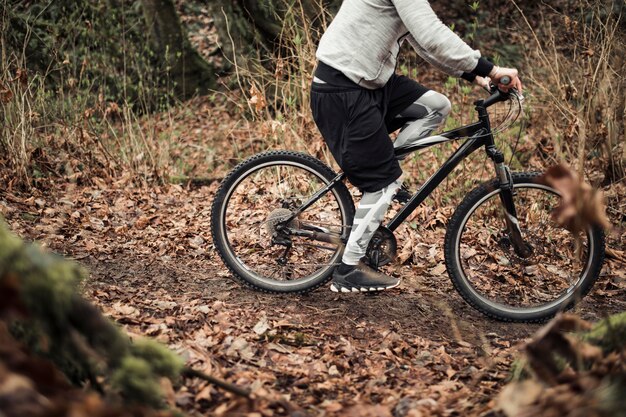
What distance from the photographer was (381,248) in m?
3.89

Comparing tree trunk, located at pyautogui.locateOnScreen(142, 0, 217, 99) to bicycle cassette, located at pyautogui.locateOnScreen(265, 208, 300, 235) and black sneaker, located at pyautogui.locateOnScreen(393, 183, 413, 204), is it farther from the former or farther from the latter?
black sneaker, located at pyautogui.locateOnScreen(393, 183, 413, 204)

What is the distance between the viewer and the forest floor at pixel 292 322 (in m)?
2.64

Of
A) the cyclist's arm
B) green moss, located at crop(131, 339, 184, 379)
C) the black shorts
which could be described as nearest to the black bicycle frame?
Answer: the black shorts

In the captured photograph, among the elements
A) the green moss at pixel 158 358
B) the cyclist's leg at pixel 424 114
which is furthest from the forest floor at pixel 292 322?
the cyclist's leg at pixel 424 114

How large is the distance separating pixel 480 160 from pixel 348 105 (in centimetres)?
297

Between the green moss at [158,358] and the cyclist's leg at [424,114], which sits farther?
the cyclist's leg at [424,114]

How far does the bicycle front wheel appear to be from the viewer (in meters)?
3.68

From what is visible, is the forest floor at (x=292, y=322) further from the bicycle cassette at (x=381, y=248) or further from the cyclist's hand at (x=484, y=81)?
the cyclist's hand at (x=484, y=81)

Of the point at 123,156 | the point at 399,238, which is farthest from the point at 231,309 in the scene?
the point at 123,156

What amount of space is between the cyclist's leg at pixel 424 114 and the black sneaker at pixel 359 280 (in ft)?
2.75

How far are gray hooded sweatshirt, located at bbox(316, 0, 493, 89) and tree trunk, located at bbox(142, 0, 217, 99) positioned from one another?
20.2 ft

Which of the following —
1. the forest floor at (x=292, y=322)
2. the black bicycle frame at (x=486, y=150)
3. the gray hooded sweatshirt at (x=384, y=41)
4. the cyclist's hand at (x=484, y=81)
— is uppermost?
the gray hooded sweatshirt at (x=384, y=41)

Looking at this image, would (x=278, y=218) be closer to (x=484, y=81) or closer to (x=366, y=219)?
(x=366, y=219)

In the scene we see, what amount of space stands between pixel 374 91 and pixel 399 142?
1.29ft
